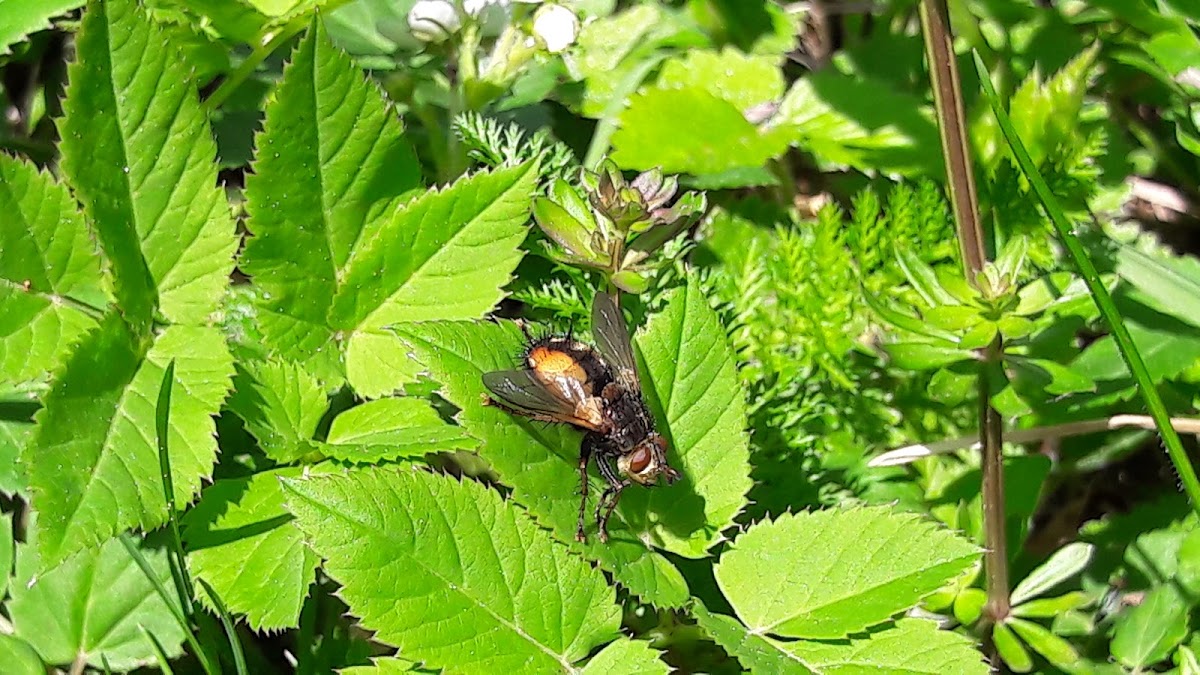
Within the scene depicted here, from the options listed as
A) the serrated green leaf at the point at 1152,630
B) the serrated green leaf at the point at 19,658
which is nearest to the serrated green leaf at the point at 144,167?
the serrated green leaf at the point at 19,658

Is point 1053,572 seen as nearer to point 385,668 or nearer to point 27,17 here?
point 385,668

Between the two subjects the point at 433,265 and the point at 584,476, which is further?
the point at 433,265

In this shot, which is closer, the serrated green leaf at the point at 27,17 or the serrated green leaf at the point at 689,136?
the serrated green leaf at the point at 27,17

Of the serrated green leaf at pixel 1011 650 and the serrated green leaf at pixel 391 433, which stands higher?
the serrated green leaf at pixel 391 433

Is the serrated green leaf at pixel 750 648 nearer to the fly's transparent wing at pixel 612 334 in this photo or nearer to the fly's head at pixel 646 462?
the fly's head at pixel 646 462

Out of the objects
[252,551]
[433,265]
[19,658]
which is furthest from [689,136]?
[19,658]
